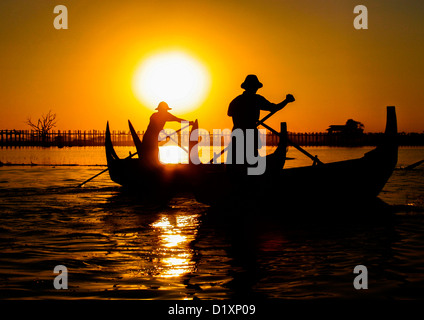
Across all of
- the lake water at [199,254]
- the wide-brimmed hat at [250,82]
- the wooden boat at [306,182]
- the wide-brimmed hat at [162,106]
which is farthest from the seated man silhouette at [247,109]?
the wide-brimmed hat at [162,106]

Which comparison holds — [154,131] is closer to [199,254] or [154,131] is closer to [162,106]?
[162,106]

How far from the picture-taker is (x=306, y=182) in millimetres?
10055

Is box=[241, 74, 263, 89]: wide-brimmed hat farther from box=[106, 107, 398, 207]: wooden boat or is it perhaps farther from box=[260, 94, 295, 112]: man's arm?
box=[106, 107, 398, 207]: wooden boat

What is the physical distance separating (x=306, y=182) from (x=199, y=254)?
4187 mm

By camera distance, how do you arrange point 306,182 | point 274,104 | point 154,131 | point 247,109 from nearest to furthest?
point 247,109 < point 274,104 < point 306,182 < point 154,131

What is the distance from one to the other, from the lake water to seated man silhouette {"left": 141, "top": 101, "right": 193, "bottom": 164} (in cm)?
348

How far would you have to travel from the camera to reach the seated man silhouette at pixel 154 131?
14227mm

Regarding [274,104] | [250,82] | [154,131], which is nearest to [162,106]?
[154,131]

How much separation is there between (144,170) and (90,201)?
6.79ft

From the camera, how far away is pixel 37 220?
9.27 m

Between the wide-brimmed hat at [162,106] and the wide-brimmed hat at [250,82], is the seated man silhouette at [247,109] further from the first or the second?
the wide-brimmed hat at [162,106]

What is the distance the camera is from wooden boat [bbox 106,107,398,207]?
9.71 meters

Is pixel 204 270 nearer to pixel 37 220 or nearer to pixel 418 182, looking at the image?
pixel 37 220
